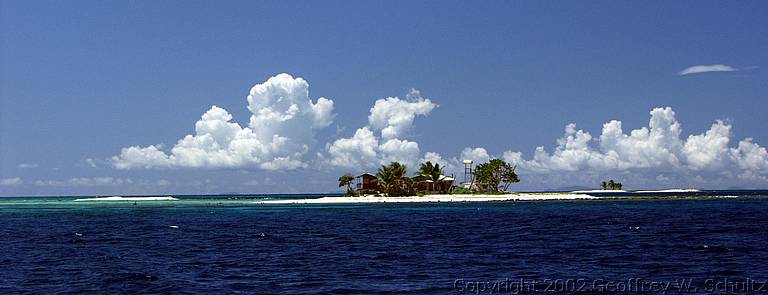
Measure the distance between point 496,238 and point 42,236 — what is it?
41.7 m

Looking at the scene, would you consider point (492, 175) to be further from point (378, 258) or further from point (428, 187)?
point (378, 258)

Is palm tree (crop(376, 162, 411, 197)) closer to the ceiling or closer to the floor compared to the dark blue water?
closer to the ceiling

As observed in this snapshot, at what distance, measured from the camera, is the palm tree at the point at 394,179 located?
532ft

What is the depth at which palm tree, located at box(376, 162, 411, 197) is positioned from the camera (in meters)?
162

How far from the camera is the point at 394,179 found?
163625 millimetres

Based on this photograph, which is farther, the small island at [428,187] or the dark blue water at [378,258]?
the small island at [428,187]

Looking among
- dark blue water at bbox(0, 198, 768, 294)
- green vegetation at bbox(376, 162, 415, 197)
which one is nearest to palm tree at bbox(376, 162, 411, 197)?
green vegetation at bbox(376, 162, 415, 197)

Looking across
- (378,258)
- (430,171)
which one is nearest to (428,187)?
(430,171)

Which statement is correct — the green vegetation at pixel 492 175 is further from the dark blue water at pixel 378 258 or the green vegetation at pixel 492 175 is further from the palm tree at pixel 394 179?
the dark blue water at pixel 378 258

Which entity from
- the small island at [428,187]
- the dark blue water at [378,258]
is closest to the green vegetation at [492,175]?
the small island at [428,187]

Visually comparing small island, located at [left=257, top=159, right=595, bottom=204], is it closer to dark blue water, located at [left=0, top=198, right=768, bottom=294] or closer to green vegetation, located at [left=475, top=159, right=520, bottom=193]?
green vegetation, located at [left=475, top=159, right=520, bottom=193]

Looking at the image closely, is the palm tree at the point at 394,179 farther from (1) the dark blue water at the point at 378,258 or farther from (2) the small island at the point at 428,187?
(1) the dark blue water at the point at 378,258

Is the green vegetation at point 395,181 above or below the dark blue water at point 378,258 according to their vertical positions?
above

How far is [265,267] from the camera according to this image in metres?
38.5
